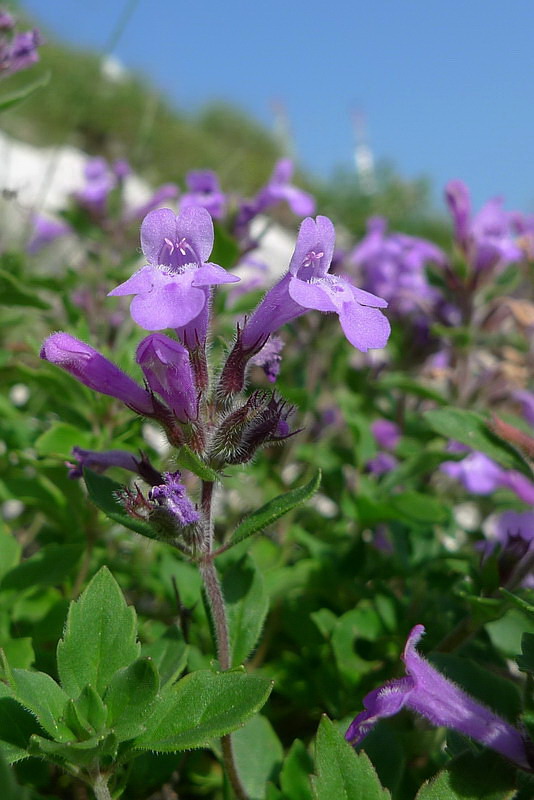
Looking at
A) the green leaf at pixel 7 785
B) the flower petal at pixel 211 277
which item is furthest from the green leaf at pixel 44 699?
the flower petal at pixel 211 277

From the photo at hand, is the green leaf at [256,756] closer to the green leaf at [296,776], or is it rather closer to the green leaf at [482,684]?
the green leaf at [296,776]

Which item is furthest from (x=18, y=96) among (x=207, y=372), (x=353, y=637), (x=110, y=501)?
(x=353, y=637)

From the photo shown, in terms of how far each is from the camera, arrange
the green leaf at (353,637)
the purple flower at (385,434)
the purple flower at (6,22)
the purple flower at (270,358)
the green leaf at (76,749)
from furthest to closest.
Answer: the purple flower at (385,434) < the purple flower at (6,22) < the green leaf at (353,637) < the purple flower at (270,358) < the green leaf at (76,749)

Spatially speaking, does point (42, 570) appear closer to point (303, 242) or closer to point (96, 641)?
point (96, 641)

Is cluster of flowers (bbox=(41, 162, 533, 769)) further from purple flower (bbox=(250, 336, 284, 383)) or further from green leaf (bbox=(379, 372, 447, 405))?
green leaf (bbox=(379, 372, 447, 405))

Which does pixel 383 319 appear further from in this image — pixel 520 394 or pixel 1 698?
pixel 520 394

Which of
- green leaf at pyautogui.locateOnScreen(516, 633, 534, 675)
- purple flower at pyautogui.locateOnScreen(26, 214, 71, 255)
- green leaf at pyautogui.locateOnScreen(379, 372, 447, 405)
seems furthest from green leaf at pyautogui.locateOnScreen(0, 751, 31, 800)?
purple flower at pyautogui.locateOnScreen(26, 214, 71, 255)
